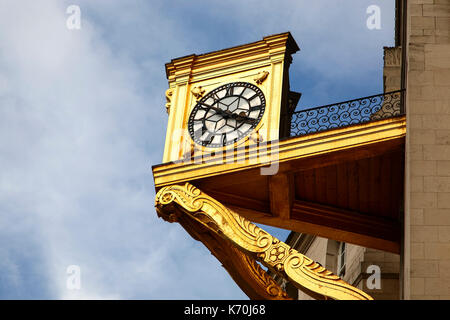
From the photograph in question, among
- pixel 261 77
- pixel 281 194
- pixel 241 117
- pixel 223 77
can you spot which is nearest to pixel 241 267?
pixel 281 194

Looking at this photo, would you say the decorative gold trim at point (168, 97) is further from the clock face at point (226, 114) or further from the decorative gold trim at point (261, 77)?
the decorative gold trim at point (261, 77)

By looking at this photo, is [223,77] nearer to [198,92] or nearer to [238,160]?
[198,92]

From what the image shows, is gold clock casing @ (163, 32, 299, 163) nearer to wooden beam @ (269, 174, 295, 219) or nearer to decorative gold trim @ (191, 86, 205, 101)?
decorative gold trim @ (191, 86, 205, 101)

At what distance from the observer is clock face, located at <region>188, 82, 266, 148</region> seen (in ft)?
70.4

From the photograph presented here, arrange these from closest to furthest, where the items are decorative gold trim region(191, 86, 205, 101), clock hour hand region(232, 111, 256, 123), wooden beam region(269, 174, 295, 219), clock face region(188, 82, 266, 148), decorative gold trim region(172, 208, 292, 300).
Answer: wooden beam region(269, 174, 295, 219) → decorative gold trim region(172, 208, 292, 300) → clock face region(188, 82, 266, 148) → clock hour hand region(232, 111, 256, 123) → decorative gold trim region(191, 86, 205, 101)

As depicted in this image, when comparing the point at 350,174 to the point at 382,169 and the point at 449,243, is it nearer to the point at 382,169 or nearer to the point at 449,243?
the point at 382,169

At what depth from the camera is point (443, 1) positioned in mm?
20625

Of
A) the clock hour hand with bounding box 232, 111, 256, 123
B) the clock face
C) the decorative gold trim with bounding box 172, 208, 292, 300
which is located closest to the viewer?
the decorative gold trim with bounding box 172, 208, 292, 300

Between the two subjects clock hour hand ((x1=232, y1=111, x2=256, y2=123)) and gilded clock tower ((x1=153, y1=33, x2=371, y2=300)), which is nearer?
gilded clock tower ((x1=153, y1=33, x2=371, y2=300))

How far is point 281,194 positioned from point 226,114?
1853mm

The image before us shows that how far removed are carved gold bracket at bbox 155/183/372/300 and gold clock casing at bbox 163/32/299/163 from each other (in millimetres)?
1109

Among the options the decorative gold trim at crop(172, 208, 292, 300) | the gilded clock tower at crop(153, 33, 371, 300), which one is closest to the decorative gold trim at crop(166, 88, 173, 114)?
the gilded clock tower at crop(153, 33, 371, 300)

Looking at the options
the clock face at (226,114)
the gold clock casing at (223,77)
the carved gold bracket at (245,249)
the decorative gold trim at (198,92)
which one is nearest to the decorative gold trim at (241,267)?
the carved gold bracket at (245,249)

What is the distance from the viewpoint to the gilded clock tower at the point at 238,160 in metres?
20.0
